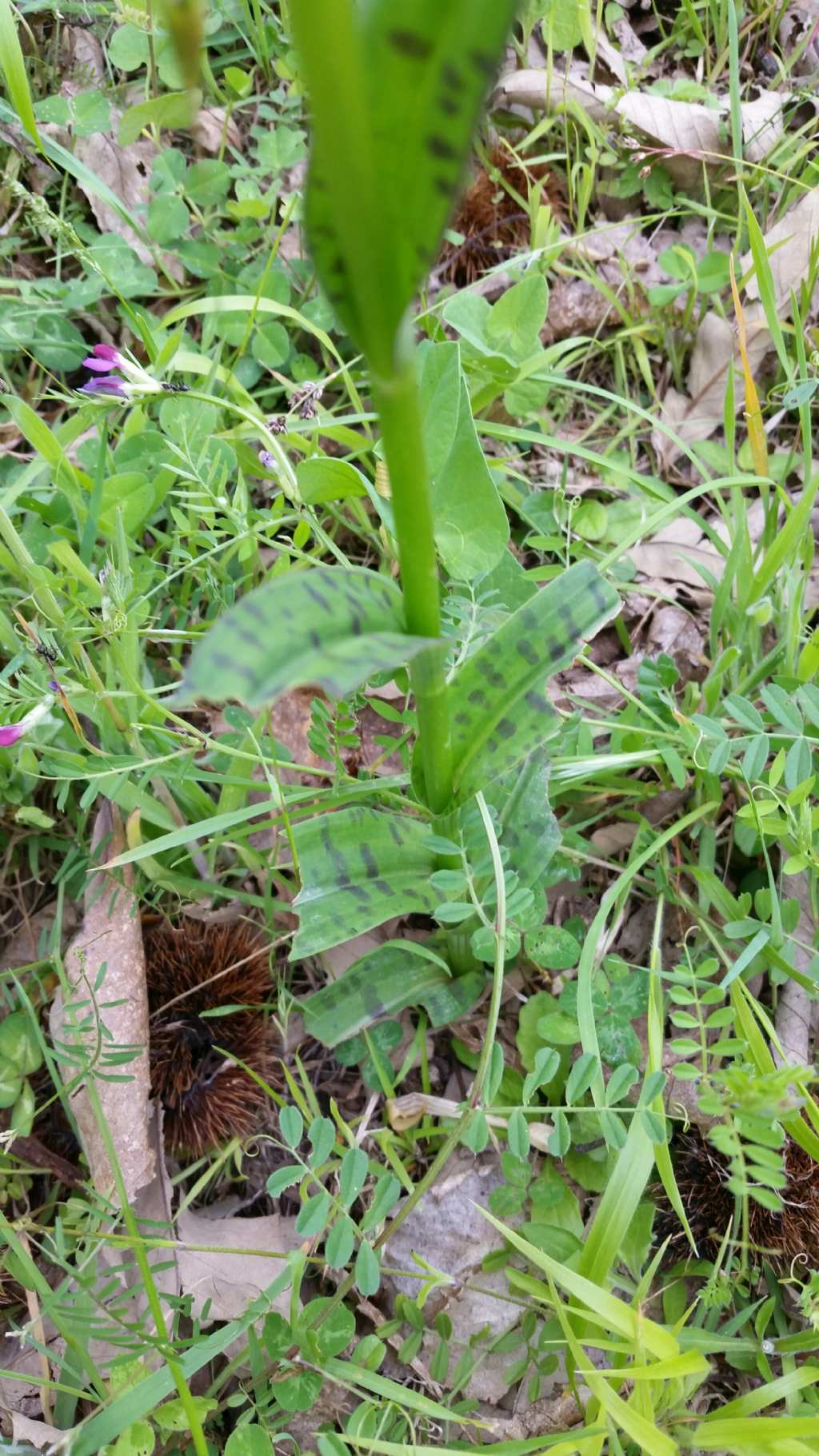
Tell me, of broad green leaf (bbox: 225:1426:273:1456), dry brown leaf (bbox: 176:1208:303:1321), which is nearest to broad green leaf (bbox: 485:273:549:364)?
dry brown leaf (bbox: 176:1208:303:1321)

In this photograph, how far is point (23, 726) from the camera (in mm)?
1223

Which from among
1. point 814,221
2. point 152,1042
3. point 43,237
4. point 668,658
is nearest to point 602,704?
point 668,658

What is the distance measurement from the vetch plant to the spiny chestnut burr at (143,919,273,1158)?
0.99 feet

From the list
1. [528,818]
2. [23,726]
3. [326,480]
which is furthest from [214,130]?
[528,818]

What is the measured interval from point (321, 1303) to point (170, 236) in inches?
75.6

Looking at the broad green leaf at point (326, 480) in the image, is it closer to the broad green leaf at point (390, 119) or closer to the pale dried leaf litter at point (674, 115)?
the broad green leaf at point (390, 119)

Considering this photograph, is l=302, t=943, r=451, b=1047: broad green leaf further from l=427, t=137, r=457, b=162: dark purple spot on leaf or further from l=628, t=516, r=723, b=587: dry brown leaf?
l=427, t=137, r=457, b=162: dark purple spot on leaf

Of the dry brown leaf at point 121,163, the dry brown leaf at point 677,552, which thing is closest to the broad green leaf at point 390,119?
the dry brown leaf at point 677,552

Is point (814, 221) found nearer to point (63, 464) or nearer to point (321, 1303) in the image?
point (63, 464)

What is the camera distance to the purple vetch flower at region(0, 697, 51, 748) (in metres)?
1.20

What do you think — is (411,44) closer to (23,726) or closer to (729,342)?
(23,726)

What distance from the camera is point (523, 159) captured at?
2.15 meters

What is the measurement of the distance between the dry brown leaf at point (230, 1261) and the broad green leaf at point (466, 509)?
3.11 ft

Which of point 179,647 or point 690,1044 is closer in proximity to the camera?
point 690,1044
